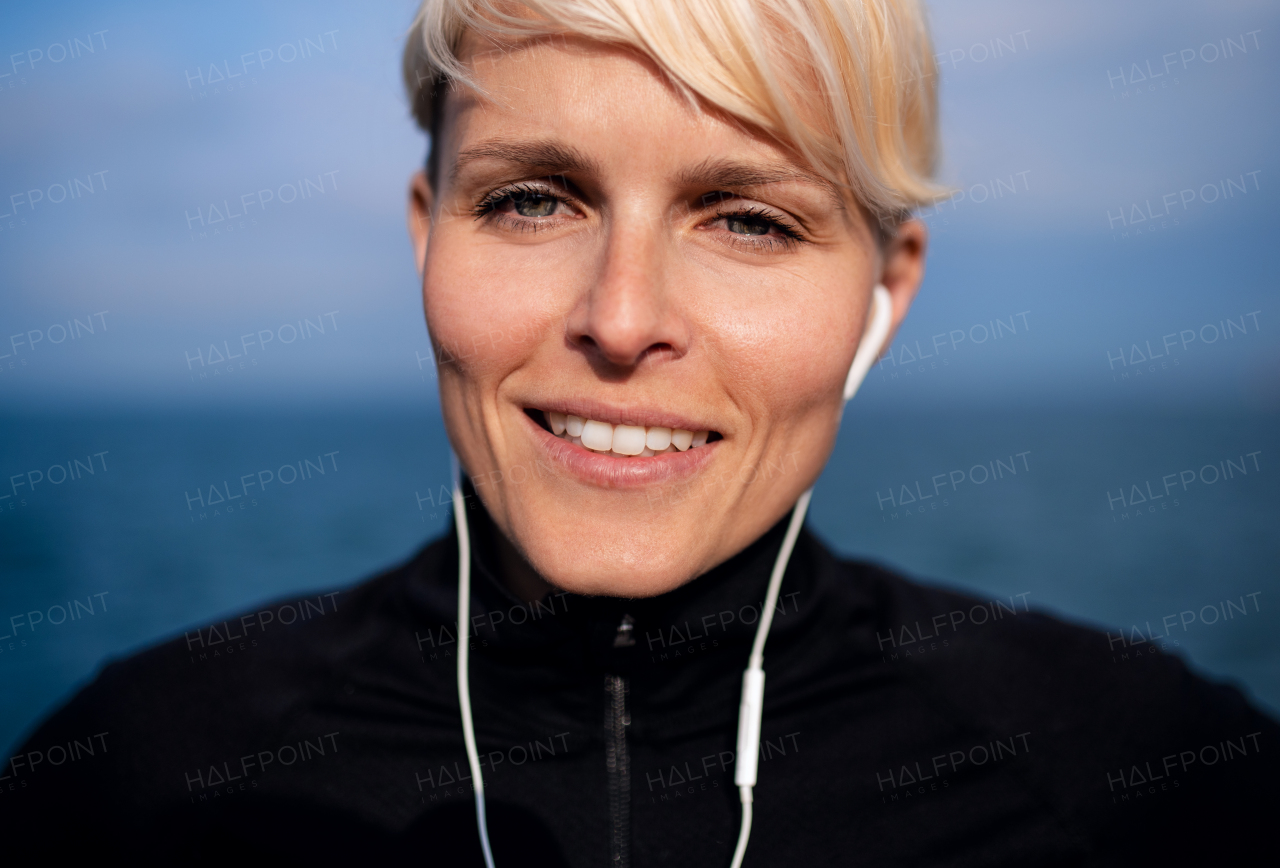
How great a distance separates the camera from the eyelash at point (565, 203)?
172 centimetres

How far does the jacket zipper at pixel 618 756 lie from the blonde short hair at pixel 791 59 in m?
1.12

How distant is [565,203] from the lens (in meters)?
1.76

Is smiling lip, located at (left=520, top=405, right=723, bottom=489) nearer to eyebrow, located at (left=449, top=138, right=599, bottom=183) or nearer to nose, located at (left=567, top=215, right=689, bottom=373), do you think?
nose, located at (left=567, top=215, right=689, bottom=373)

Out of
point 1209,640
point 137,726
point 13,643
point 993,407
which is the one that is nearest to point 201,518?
point 13,643

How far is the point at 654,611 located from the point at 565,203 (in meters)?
0.94

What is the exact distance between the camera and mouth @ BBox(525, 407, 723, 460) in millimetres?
1695

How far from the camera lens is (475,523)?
2.08 metres

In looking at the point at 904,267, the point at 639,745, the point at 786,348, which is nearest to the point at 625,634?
the point at 639,745

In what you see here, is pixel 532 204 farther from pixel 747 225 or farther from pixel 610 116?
pixel 747 225

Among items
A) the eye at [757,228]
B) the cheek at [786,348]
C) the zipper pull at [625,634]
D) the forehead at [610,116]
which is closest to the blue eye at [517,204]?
the forehead at [610,116]

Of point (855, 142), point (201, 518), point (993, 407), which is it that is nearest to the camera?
point (855, 142)

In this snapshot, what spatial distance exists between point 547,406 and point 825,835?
1176mm

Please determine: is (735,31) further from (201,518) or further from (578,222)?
(201,518)

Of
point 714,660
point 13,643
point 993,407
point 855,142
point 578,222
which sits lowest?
point 993,407
